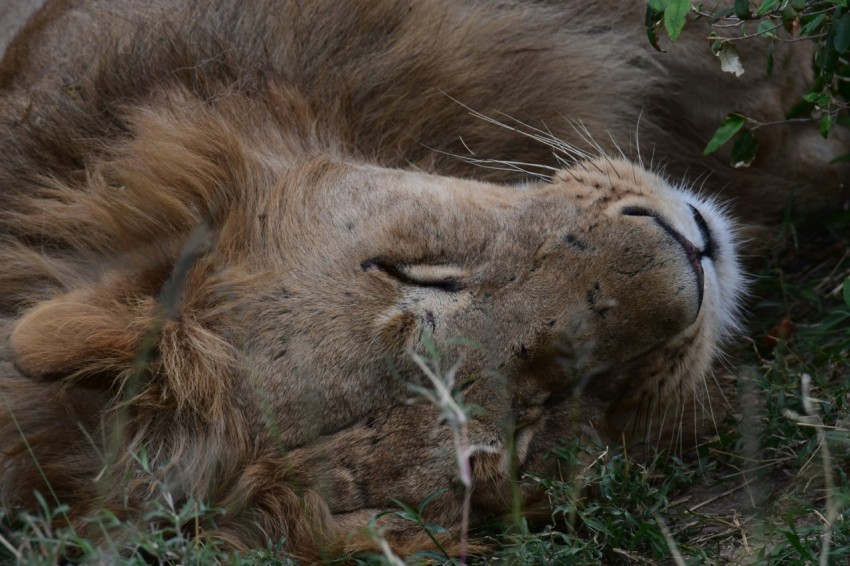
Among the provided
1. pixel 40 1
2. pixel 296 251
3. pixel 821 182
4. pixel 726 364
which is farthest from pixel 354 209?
pixel 821 182

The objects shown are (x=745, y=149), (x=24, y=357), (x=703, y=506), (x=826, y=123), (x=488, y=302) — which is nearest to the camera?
(x=24, y=357)

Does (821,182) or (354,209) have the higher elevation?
(354,209)

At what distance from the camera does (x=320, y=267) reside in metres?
2.85

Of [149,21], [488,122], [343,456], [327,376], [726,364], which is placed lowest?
[726,364]

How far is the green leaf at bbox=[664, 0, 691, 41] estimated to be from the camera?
9.48 feet

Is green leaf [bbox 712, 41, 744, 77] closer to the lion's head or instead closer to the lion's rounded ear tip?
the lion's head

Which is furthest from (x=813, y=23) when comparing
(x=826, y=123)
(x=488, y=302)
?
(x=488, y=302)

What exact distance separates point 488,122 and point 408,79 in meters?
0.29

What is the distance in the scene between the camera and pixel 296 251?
2904mm

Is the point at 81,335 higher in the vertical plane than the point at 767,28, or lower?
lower

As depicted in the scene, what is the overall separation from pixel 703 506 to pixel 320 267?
127 centimetres

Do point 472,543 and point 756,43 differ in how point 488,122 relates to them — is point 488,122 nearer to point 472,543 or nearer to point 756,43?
point 756,43

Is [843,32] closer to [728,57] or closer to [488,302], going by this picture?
[728,57]

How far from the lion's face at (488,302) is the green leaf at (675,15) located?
1.38 ft
